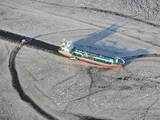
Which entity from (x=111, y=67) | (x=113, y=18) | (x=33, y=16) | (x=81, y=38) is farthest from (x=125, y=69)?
(x=33, y=16)

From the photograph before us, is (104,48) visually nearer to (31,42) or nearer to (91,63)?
(91,63)

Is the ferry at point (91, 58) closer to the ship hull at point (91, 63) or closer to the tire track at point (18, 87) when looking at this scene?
the ship hull at point (91, 63)

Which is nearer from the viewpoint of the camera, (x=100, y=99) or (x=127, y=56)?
(x=100, y=99)

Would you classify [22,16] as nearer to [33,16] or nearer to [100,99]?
[33,16]

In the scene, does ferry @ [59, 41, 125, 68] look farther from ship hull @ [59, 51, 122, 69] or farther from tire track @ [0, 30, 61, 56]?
tire track @ [0, 30, 61, 56]

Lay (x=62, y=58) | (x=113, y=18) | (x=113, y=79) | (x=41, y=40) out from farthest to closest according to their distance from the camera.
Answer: (x=113, y=18) → (x=41, y=40) → (x=62, y=58) → (x=113, y=79)

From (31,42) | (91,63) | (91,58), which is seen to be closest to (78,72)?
(91,63)

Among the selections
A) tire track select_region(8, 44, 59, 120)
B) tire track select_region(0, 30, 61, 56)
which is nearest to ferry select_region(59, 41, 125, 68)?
tire track select_region(0, 30, 61, 56)
